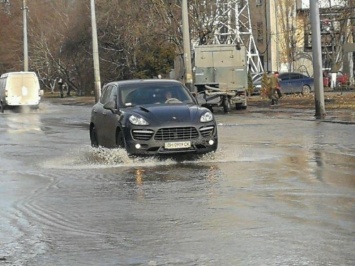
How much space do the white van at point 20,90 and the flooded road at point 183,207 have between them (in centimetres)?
2452

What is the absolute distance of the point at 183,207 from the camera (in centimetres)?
1073

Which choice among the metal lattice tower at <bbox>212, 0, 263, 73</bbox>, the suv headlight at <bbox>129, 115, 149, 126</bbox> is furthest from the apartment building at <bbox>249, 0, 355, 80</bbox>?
the suv headlight at <bbox>129, 115, 149, 126</bbox>

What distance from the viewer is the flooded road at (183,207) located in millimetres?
8117

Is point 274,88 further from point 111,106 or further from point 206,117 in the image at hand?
point 206,117

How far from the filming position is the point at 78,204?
449 inches

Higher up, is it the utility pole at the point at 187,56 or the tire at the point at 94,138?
the utility pole at the point at 187,56

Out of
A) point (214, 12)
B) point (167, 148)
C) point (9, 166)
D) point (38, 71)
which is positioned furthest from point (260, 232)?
point (38, 71)

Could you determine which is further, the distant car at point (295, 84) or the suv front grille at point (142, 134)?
the distant car at point (295, 84)

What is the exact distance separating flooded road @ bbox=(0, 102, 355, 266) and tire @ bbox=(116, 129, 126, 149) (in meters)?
0.23

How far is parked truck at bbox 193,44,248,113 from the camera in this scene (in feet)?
122

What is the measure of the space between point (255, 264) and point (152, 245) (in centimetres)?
130

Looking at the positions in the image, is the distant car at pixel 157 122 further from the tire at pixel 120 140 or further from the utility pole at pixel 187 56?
the utility pole at pixel 187 56

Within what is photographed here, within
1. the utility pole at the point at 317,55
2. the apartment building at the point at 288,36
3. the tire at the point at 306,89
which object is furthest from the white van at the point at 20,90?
the apartment building at the point at 288,36

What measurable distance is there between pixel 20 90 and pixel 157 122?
2959 cm
